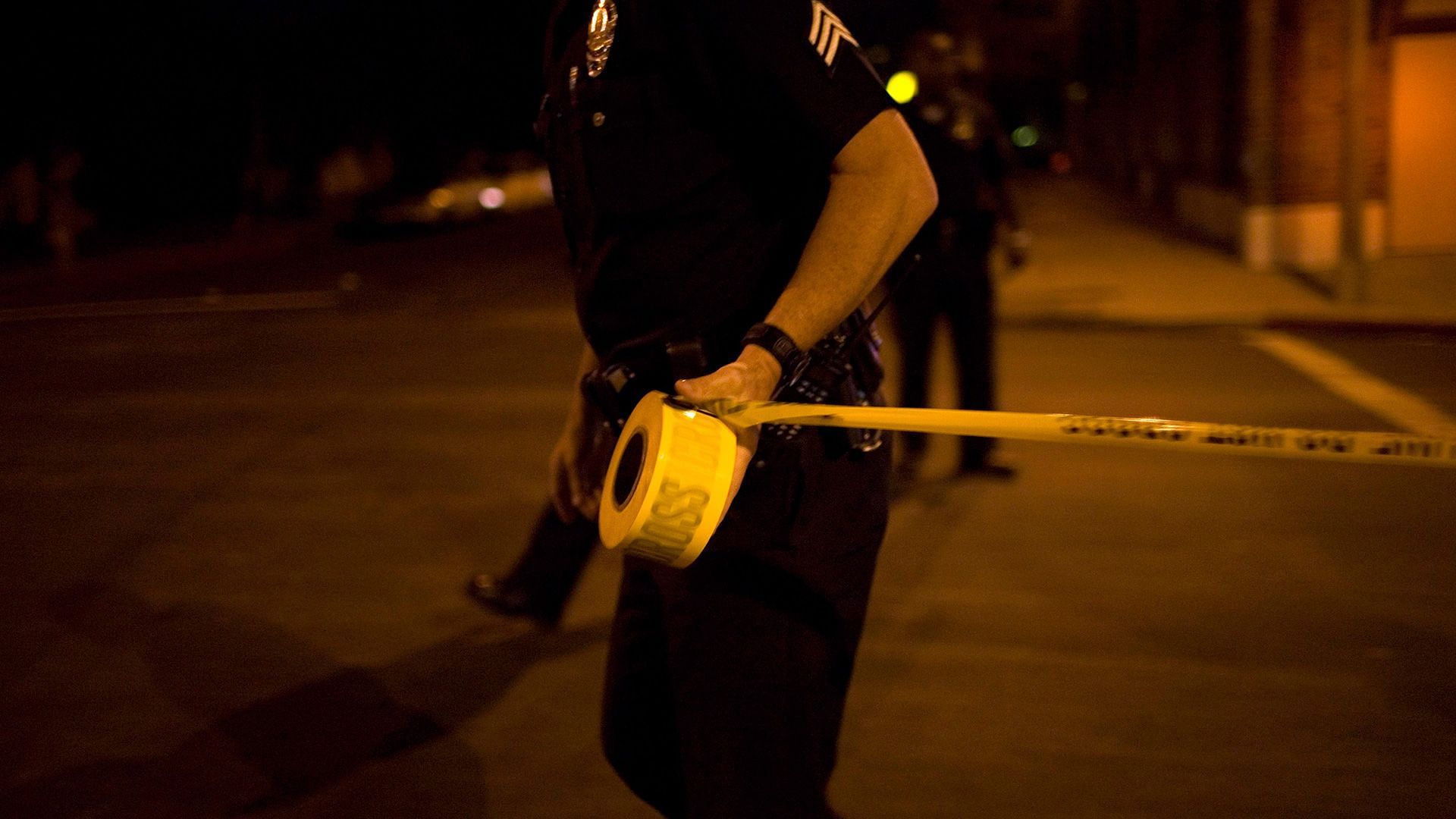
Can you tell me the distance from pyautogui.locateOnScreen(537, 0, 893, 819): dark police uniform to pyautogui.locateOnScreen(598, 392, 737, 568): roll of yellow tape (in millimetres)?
166

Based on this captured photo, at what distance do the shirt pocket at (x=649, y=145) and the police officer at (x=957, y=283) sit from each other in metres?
4.28

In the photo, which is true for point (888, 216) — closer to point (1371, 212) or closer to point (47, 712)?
point (47, 712)

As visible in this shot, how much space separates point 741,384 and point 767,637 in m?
0.41

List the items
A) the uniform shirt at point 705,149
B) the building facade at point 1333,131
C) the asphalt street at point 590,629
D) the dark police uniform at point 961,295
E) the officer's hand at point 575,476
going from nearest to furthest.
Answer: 1. the uniform shirt at point 705,149
2. the officer's hand at point 575,476
3. the asphalt street at point 590,629
4. the dark police uniform at point 961,295
5. the building facade at point 1333,131

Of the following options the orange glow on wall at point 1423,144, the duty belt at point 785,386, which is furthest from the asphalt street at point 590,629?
the orange glow on wall at point 1423,144

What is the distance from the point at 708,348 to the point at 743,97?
0.38 meters

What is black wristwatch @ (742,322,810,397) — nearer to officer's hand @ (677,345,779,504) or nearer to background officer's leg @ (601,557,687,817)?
officer's hand @ (677,345,779,504)

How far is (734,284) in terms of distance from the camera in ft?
7.27

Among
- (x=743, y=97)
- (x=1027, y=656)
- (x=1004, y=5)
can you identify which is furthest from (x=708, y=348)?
(x=1004, y=5)

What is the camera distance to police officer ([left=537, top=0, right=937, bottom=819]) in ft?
6.88

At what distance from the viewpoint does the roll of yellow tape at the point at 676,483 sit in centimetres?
199

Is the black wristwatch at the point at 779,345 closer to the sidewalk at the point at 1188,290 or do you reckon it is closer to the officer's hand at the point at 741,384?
the officer's hand at the point at 741,384

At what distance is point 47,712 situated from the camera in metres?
4.26

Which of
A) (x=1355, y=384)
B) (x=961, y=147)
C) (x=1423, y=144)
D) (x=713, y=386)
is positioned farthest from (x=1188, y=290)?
(x=713, y=386)
